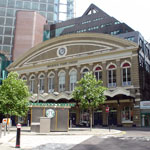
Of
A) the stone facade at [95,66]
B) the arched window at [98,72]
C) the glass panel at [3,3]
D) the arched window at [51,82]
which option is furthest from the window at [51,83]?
the glass panel at [3,3]

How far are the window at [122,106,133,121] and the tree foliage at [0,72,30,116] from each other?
15.1m

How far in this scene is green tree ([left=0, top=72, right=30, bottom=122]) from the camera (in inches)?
1099

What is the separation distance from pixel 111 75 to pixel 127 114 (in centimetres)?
692

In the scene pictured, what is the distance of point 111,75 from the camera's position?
36.2m

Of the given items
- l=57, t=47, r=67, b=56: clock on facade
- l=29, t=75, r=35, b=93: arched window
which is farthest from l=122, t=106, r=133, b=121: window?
l=29, t=75, r=35, b=93: arched window

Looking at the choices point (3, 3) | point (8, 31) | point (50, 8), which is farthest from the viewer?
point (50, 8)

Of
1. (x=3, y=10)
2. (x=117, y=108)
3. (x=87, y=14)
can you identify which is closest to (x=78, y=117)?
(x=117, y=108)

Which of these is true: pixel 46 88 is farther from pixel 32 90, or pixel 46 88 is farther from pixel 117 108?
pixel 117 108

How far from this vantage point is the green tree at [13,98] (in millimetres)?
27906

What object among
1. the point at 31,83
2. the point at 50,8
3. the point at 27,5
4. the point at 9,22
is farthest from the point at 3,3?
the point at 31,83

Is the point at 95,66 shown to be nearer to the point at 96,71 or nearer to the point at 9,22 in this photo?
the point at 96,71

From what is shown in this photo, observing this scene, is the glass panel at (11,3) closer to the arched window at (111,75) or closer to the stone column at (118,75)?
the arched window at (111,75)

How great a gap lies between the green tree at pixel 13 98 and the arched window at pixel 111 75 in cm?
1425

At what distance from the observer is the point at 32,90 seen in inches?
1778
